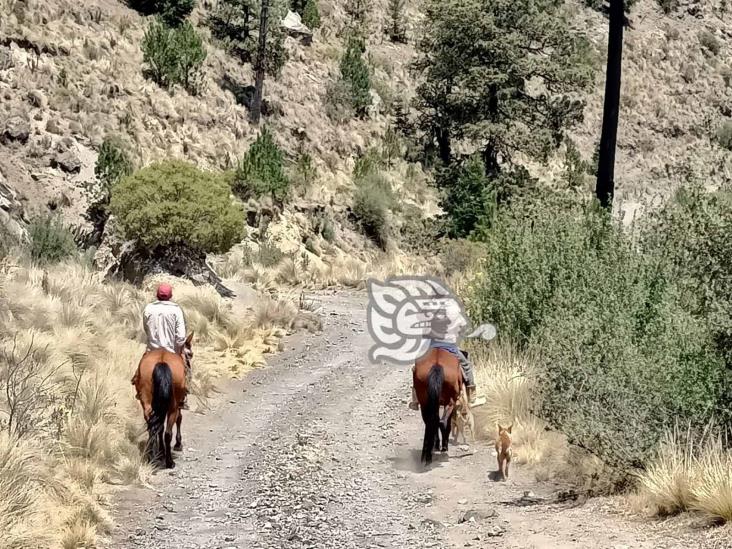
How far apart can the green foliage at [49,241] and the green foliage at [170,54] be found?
12.3 m

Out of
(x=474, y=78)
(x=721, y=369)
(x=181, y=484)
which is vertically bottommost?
(x=181, y=484)

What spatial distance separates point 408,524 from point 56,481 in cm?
325

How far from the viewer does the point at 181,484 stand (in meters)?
8.80

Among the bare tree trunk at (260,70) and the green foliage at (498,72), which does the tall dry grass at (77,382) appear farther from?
the bare tree trunk at (260,70)

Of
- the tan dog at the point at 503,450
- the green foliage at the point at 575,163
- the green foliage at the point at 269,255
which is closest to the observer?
the tan dog at the point at 503,450

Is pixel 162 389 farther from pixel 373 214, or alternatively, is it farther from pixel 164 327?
pixel 373 214

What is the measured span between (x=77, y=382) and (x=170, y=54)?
24249 mm

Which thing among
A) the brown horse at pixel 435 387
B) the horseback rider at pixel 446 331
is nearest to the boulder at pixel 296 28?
the horseback rider at pixel 446 331

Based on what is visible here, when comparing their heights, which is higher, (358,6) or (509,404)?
(358,6)

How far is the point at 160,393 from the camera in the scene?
8.86 metres

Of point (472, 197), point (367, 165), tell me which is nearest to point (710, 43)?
point (367, 165)

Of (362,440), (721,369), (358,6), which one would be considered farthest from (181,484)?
(358,6)

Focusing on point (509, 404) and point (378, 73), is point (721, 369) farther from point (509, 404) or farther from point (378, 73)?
point (378, 73)

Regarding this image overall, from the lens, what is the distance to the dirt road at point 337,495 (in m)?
7.06
